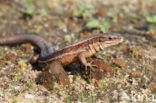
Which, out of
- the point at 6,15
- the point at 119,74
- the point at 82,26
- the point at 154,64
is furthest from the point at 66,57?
the point at 6,15

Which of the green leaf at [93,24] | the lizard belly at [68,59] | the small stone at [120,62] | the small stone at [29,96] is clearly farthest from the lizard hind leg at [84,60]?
the green leaf at [93,24]

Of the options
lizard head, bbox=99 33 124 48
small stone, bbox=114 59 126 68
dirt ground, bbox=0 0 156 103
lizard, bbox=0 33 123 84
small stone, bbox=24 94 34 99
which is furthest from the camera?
small stone, bbox=114 59 126 68

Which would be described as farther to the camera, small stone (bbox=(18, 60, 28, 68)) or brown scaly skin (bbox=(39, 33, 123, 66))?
small stone (bbox=(18, 60, 28, 68))

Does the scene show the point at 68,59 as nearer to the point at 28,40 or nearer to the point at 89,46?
the point at 89,46

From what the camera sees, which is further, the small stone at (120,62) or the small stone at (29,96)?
the small stone at (120,62)

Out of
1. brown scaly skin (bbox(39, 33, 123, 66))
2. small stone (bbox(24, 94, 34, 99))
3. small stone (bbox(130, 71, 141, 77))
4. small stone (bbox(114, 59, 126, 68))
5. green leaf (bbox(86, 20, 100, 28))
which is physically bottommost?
small stone (bbox(24, 94, 34, 99))

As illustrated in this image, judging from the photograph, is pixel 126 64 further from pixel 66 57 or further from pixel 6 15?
pixel 6 15

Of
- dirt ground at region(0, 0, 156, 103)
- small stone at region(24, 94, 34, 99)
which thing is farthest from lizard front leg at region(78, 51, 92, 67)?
small stone at region(24, 94, 34, 99)

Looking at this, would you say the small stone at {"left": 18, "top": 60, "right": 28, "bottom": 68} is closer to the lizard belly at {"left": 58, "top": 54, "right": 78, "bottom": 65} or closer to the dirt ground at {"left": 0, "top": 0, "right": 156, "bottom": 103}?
the dirt ground at {"left": 0, "top": 0, "right": 156, "bottom": 103}

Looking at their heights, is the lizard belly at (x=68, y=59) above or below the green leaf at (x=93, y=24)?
below

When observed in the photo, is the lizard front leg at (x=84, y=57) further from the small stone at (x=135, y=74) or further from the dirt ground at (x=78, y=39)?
the small stone at (x=135, y=74)
